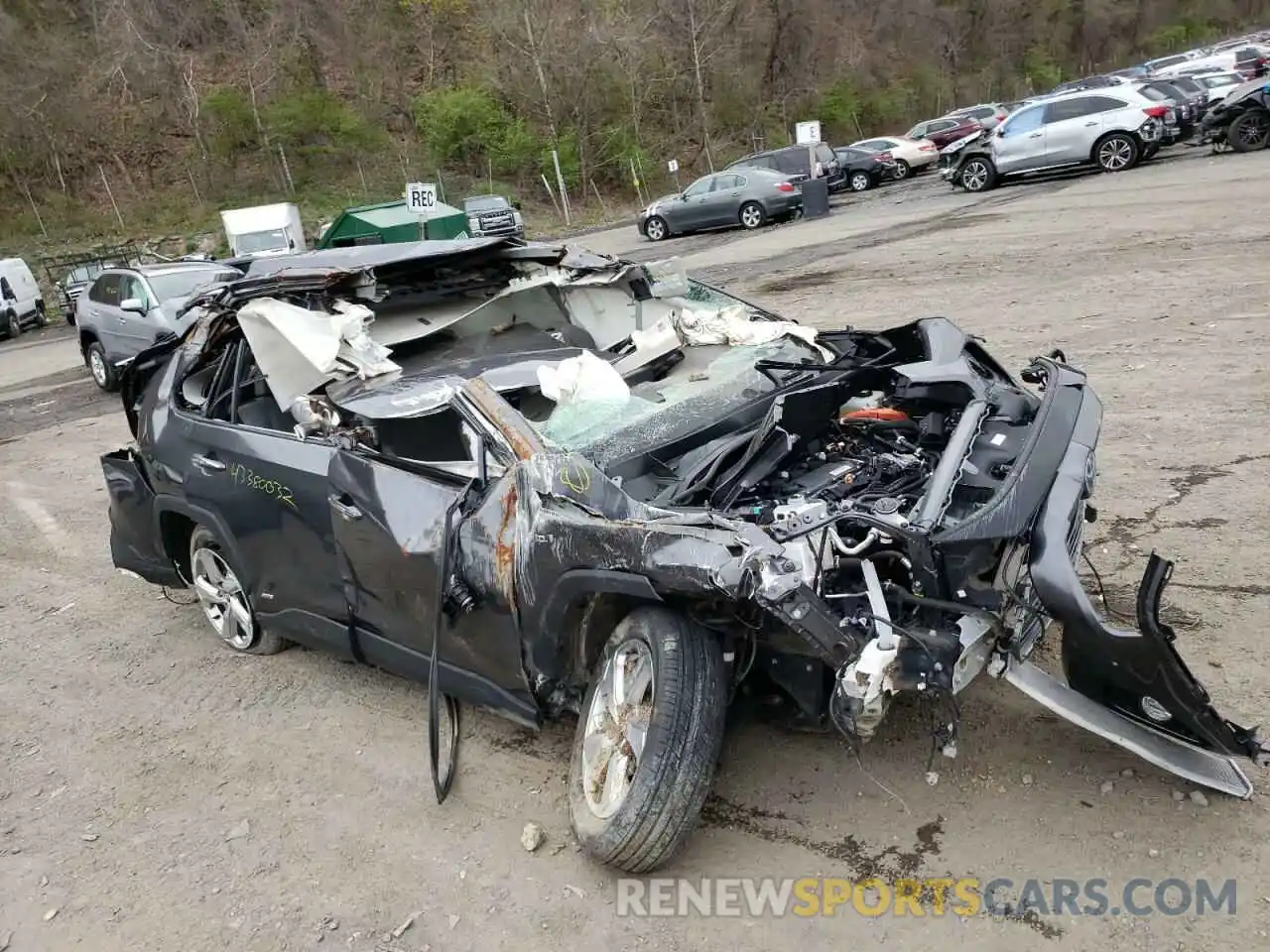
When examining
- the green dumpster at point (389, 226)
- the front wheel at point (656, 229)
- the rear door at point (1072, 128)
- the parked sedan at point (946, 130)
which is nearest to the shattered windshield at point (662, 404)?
the green dumpster at point (389, 226)

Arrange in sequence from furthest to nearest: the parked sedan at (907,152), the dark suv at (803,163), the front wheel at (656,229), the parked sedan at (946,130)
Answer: the parked sedan at (946,130)
the parked sedan at (907,152)
the dark suv at (803,163)
the front wheel at (656,229)

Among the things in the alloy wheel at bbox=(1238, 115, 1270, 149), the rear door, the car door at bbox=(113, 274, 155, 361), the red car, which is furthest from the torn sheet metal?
the red car

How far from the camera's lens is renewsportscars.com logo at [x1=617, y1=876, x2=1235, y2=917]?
107 inches

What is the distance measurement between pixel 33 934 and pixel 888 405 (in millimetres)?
3563

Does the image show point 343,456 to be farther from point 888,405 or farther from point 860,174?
point 860,174

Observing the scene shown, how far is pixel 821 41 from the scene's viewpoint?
167 feet

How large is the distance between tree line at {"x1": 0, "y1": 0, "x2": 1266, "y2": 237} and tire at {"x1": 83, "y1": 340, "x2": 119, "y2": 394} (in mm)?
24592

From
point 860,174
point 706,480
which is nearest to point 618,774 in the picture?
point 706,480

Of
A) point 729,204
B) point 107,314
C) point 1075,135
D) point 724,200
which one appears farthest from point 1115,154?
point 107,314

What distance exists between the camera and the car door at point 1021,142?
20.4 meters

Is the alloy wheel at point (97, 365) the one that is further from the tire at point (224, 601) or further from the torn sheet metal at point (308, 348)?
the torn sheet metal at point (308, 348)

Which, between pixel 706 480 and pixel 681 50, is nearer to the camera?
pixel 706 480

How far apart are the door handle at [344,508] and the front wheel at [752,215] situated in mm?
20222

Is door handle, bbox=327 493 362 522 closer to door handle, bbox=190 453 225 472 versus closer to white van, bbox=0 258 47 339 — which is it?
door handle, bbox=190 453 225 472
